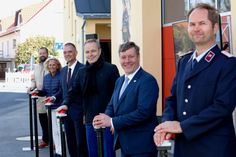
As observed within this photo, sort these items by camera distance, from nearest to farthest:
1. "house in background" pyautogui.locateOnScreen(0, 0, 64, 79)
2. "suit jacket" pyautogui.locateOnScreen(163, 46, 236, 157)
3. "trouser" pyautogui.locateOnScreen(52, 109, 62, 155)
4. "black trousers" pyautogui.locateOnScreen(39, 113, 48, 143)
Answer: "suit jacket" pyautogui.locateOnScreen(163, 46, 236, 157) → "trouser" pyautogui.locateOnScreen(52, 109, 62, 155) → "black trousers" pyautogui.locateOnScreen(39, 113, 48, 143) → "house in background" pyautogui.locateOnScreen(0, 0, 64, 79)

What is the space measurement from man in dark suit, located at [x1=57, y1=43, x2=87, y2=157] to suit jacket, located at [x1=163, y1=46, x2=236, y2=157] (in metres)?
3.42

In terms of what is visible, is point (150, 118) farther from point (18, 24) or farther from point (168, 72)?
point (18, 24)

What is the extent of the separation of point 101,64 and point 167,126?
2903 millimetres

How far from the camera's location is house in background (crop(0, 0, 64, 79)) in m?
64.5

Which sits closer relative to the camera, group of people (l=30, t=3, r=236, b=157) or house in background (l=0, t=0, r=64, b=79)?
group of people (l=30, t=3, r=236, b=157)

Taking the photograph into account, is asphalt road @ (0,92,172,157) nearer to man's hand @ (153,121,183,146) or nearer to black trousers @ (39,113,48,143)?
black trousers @ (39,113,48,143)

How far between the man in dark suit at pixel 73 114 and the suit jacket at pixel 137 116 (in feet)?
7.34

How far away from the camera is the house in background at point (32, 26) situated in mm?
64500

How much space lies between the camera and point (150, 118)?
4.47m

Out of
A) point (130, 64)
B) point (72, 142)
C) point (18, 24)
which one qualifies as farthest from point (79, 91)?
point (18, 24)

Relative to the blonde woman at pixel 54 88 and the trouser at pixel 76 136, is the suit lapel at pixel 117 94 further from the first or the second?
the blonde woman at pixel 54 88


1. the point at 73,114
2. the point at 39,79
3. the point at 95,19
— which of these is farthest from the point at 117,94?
the point at 95,19

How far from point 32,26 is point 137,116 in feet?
211

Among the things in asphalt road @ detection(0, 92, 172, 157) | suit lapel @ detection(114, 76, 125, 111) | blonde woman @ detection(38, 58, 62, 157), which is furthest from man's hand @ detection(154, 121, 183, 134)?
blonde woman @ detection(38, 58, 62, 157)
